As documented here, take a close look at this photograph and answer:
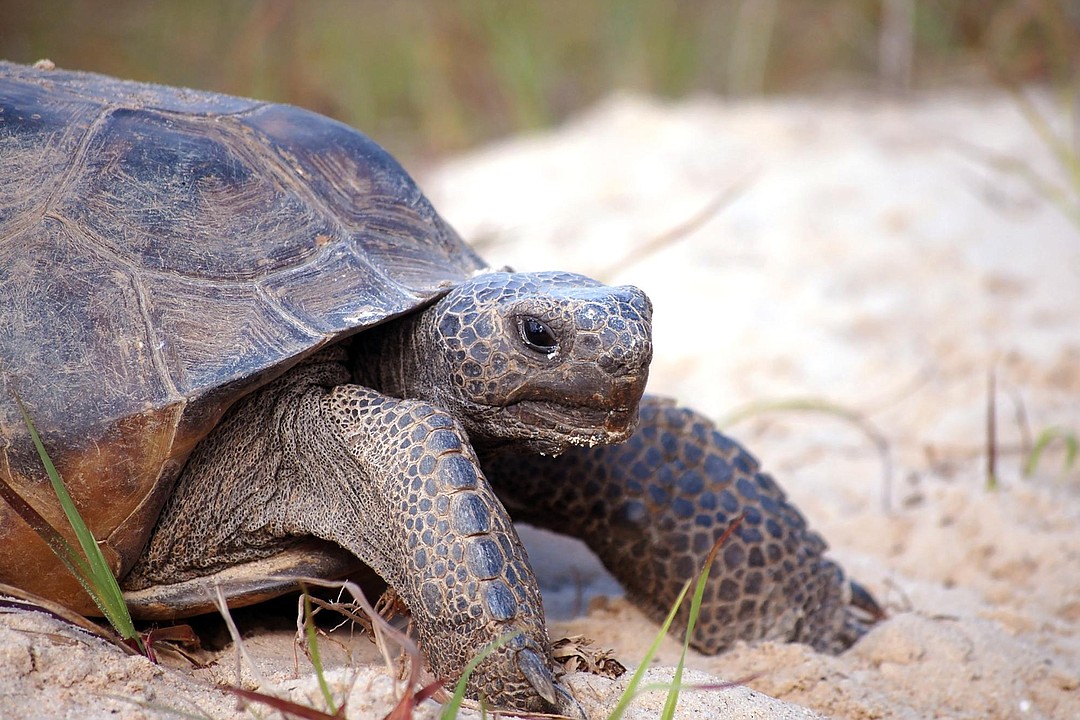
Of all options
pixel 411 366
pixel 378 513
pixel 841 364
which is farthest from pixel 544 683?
pixel 841 364

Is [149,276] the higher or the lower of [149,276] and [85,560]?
the higher

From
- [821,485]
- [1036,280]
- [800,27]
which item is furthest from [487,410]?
[800,27]

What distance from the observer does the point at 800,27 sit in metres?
8.95

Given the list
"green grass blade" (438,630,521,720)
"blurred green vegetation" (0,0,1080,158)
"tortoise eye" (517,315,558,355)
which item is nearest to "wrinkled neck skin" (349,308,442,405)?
"tortoise eye" (517,315,558,355)

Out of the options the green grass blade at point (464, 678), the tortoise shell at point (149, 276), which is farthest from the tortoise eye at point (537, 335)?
the green grass blade at point (464, 678)

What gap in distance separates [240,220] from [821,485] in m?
2.42

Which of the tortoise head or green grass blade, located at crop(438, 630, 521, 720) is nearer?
green grass blade, located at crop(438, 630, 521, 720)

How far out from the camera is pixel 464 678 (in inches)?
57.4

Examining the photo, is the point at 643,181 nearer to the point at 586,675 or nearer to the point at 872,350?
the point at 872,350

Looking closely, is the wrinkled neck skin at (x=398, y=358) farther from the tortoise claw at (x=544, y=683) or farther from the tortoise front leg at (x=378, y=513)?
the tortoise claw at (x=544, y=683)

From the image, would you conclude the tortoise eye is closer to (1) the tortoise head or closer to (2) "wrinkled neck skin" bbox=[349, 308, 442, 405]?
(1) the tortoise head

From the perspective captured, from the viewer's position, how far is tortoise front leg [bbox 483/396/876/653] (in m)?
2.56

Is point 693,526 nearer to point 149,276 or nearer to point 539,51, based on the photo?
point 149,276

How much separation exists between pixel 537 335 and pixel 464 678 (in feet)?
2.36
